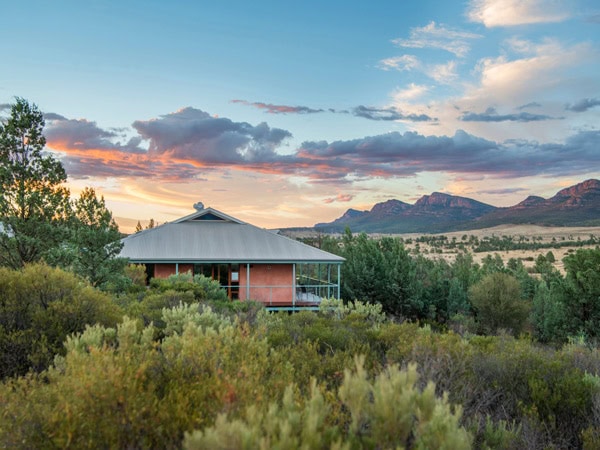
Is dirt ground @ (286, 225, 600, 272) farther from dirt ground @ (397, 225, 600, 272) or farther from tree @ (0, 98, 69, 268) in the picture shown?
tree @ (0, 98, 69, 268)

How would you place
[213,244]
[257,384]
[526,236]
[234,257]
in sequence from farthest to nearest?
1. [526,236]
2. [213,244]
3. [234,257]
4. [257,384]

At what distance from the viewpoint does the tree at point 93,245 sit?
14.7m

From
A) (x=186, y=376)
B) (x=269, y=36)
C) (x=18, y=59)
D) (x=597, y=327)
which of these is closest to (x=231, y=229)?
(x=269, y=36)

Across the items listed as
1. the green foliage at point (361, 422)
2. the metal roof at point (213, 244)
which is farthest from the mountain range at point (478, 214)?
the green foliage at point (361, 422)

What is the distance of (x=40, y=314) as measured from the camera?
267 inches

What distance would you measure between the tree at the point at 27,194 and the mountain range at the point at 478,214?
5593 cm

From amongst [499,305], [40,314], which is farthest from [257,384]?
[499,305]

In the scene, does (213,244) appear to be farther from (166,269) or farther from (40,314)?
(40,314)

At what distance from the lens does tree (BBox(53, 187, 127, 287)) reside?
48.1 feet

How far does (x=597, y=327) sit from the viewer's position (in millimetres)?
22734

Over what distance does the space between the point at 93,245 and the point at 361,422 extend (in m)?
13.6

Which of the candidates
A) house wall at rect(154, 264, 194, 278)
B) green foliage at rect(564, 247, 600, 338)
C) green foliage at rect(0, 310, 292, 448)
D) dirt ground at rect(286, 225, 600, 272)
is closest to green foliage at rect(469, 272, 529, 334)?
green foliage at rect(564, 247, 600, 338)

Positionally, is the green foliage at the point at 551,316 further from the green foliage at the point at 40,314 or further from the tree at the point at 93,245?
the green foliage at the point at 40,314

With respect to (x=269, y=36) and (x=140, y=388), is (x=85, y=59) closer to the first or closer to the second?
(x=269, y=36)
